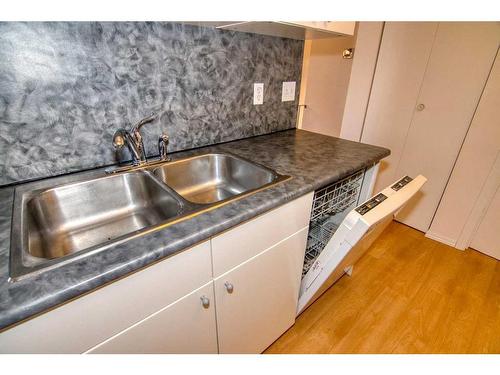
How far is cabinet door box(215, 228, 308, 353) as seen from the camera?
0.90 metres

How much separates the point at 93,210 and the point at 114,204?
0.08m

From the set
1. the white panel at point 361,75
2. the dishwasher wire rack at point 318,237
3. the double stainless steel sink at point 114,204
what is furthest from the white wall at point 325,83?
the double stainless steel sink at point 114,204

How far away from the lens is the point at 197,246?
705 millimetres

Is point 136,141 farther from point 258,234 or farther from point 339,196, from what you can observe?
point 339,196

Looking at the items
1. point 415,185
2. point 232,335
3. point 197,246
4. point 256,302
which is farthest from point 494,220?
point 197,246

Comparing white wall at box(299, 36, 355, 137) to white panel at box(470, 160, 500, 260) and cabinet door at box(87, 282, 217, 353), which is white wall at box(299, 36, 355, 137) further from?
cabinet door at box(87, 282, 217, 353)

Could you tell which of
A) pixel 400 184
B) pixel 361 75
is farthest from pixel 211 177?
pixel 361 75

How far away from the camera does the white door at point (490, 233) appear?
74.3 inches

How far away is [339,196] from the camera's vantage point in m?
1.31

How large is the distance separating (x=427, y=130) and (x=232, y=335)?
→ 2.12 m

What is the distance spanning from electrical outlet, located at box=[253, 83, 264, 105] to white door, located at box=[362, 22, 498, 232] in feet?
4.21

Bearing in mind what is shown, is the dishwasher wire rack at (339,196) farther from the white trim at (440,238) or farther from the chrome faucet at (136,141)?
the white trim at (440,238)

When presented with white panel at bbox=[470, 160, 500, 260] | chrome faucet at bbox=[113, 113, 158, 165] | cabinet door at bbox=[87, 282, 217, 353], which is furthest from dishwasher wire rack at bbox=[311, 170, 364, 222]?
white panel at bbox=[470, 160, 500, 260]
